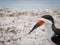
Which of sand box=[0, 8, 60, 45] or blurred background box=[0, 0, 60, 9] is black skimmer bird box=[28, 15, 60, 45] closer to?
sand box=[0, 8, 60, 45]

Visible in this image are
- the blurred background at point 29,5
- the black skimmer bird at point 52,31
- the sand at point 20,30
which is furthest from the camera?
the blurred background at point 29,5

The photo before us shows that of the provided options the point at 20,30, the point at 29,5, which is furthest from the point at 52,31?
the point at 29,5

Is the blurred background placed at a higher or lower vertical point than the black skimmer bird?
lower

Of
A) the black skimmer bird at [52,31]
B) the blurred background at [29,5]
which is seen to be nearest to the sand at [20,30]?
the black skimmer bird at [52,31]

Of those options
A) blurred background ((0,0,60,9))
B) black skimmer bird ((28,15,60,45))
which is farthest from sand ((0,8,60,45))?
blurred background ((0,0,60,9))

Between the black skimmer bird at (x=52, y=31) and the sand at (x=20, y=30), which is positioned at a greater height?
the black skimmer bird at (x=52, y=31)

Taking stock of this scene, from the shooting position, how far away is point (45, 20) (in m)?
4.77

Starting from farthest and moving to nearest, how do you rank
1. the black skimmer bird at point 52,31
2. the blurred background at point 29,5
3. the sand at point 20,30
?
the blurred background at point 29,5 < the sand at point 20,30 < the black skimmer bird at point 52,31

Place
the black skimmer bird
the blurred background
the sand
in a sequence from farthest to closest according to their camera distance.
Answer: the blurred background, the sand, the black skimmer bird

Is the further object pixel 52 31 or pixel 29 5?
pixel 29 5

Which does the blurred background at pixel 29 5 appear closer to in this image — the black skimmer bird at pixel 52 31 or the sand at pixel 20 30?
the sand at pixel 20 30

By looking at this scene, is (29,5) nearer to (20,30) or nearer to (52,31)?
(20,30)

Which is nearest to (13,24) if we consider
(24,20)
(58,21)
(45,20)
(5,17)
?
(24,20)

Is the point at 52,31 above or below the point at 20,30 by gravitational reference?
above
